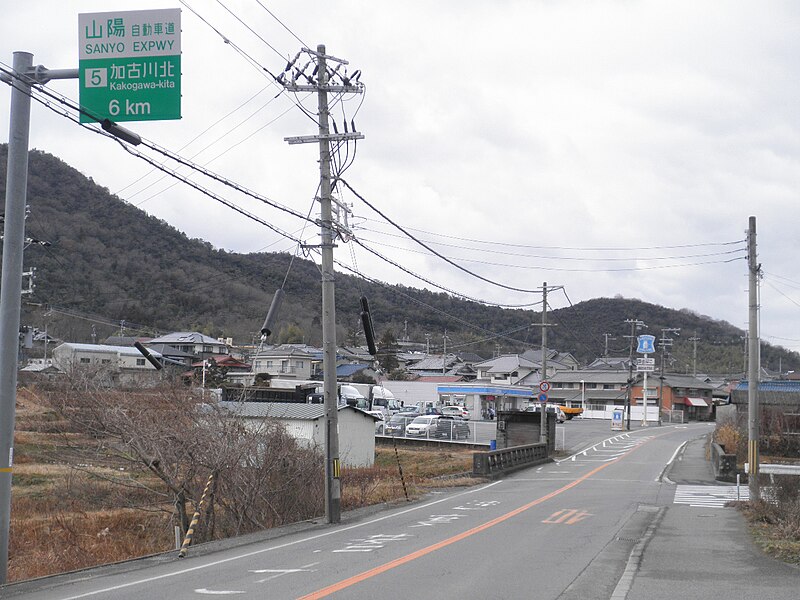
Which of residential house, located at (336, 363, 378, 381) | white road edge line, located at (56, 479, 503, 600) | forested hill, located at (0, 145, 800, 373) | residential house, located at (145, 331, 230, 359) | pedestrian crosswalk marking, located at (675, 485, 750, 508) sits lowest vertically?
pedestrian crosswalk marking, located at (675, 485, 750, 508)

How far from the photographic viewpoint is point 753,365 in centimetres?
2144

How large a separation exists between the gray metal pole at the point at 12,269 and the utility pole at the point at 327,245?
8.49 m

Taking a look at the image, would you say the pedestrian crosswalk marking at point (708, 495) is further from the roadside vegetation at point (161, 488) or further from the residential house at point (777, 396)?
the residential house at point (777, 396)

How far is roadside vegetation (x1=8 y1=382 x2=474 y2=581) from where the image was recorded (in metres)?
18.4

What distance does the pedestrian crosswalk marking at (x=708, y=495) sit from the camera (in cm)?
2330

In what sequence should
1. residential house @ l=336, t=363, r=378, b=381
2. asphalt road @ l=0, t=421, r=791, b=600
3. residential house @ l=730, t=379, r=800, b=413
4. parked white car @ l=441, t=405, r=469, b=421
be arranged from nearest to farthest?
1. asphalt road @ l=0, t=421, r=791, b=600
2. residential house @ l=730, t=379, r=800, b=413
3. parked white car @ l=441, t=405, r=469, b=421
4. residential house @ l=336, t=363, r=378, b=381

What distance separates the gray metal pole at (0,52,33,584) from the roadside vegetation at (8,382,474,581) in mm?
4642

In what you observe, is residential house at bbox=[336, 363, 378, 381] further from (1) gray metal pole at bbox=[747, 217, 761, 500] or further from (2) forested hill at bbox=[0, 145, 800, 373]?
(1) gray metal pole at bbox=[747, 217, 761, 500]

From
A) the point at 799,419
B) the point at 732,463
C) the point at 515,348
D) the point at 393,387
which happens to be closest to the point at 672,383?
the point at 393,387

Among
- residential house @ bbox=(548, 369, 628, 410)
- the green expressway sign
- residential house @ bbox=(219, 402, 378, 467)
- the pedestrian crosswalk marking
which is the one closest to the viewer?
the green expressway sign

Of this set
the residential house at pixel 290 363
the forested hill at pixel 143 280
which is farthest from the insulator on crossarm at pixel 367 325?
the forested hill at pixel 143 280

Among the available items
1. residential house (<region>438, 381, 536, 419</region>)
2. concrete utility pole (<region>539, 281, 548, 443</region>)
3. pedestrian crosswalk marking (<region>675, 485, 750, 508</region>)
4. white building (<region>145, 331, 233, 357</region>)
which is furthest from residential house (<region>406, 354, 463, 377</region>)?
pedestrian crosswalk marking (<region>675, 485, 750, 508</region>)

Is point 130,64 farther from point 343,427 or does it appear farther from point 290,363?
point 290,363

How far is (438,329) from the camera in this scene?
155 meters
